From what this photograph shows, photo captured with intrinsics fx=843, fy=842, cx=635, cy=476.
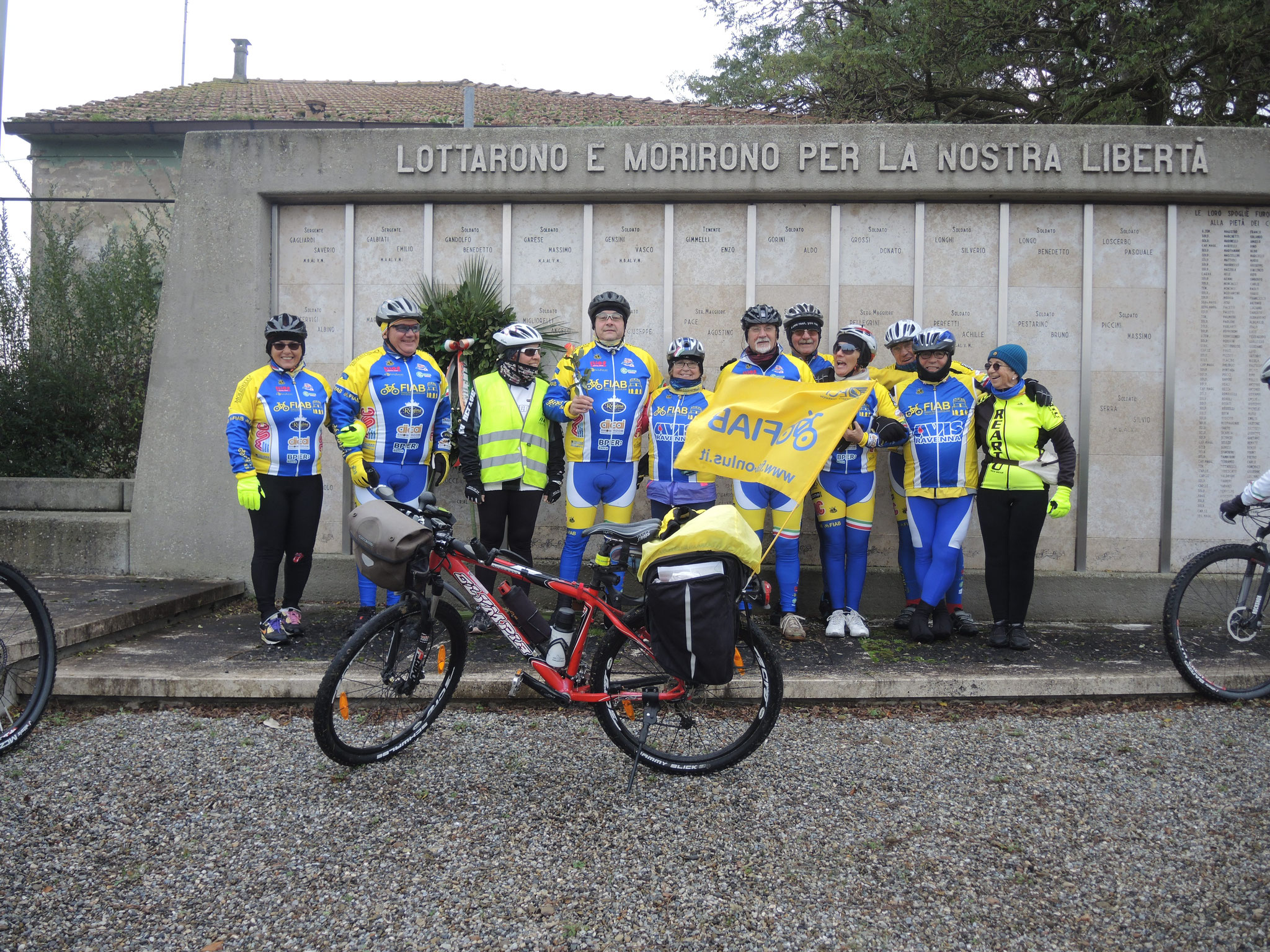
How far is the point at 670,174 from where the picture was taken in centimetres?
708

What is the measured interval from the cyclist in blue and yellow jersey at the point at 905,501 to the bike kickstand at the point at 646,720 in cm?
317

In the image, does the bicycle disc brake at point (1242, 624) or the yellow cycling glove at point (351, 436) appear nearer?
the bicycle disc brake at point (1242, 624)

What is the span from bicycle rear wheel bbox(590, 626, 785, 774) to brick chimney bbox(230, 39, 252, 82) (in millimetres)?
24952

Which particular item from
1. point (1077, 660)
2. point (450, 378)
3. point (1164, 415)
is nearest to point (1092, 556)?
point (1164, 415)

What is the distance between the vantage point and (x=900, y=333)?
6.37 metres

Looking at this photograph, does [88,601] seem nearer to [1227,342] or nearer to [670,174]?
[670,174]

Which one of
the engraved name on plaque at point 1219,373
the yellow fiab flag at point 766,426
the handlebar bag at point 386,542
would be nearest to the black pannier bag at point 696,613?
the yellow fiab flag at point 766,426

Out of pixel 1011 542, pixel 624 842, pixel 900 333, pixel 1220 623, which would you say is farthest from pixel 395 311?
pixel 1220 623

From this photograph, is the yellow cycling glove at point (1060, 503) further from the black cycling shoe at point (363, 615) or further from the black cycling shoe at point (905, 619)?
the black cycling shoe at point (363, 615)

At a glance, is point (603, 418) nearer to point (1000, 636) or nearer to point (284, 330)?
point (284, 330)

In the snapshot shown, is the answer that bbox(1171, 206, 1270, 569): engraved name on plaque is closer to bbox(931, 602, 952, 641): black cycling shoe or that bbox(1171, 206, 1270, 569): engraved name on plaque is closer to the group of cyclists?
the group of cyclists

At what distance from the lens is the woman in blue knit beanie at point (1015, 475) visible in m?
5.64

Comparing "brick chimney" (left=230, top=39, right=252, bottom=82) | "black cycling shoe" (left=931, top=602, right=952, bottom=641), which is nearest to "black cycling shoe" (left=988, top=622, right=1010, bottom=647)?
"black cycling shoe" (left=931, top=602, right=952, bottom=641)

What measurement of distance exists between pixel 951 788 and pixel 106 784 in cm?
357
